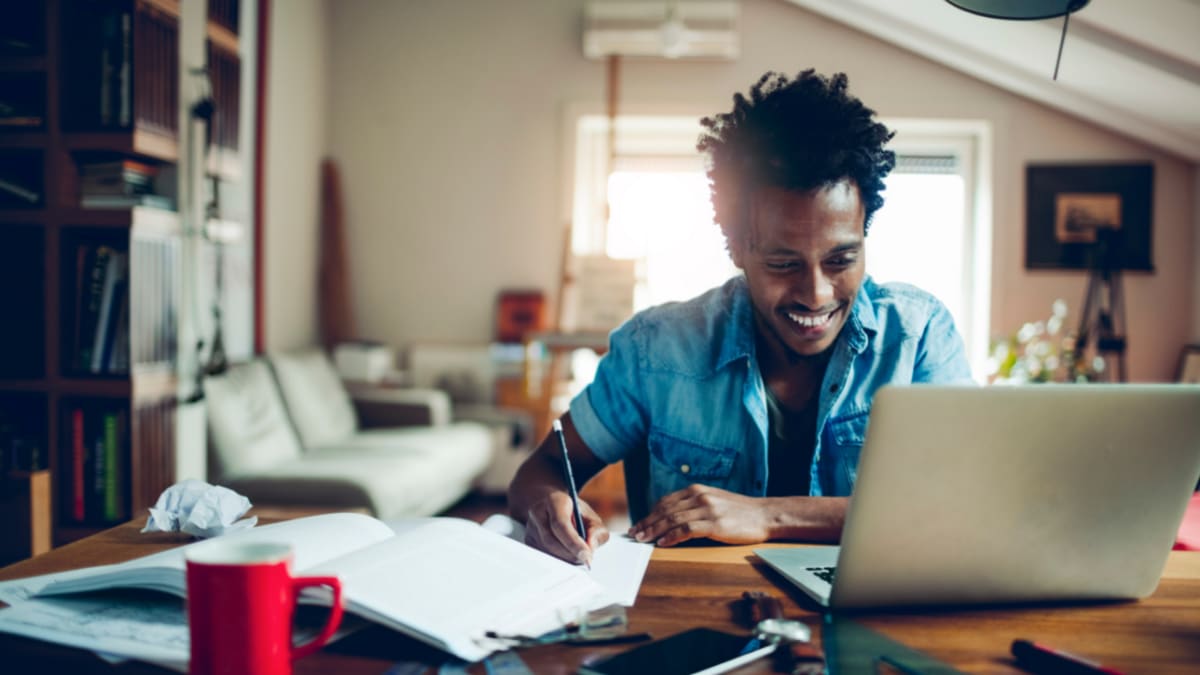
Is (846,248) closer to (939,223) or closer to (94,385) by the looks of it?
(94,385)

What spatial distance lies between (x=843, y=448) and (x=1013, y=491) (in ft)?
2.01

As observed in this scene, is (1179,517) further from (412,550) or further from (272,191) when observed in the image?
(272,191)

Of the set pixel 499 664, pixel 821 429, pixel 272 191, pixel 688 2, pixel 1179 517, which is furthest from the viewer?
pixel 688 2

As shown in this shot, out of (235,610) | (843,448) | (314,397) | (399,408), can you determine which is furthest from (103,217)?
(235,610)

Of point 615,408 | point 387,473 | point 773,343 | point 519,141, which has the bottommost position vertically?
point 387,473

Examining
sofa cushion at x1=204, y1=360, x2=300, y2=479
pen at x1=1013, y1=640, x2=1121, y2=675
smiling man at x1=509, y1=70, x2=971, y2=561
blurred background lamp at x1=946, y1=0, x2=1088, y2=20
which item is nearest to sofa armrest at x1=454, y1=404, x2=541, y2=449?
sofa cushion at x1=204, y1=360, x2=300, y2=479

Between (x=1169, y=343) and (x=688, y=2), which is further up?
(x=688, y=2)

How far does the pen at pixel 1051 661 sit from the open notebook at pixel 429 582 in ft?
1.20

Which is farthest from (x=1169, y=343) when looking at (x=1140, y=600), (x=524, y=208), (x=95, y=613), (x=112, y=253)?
(x=95, y=613)

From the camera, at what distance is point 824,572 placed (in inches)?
37.9

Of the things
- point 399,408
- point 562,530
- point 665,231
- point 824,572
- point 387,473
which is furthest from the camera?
point 665,231

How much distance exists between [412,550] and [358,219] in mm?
4387

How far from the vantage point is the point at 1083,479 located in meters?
0.81

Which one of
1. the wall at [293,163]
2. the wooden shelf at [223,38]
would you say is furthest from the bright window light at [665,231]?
the wooden shelf at [223,38]
